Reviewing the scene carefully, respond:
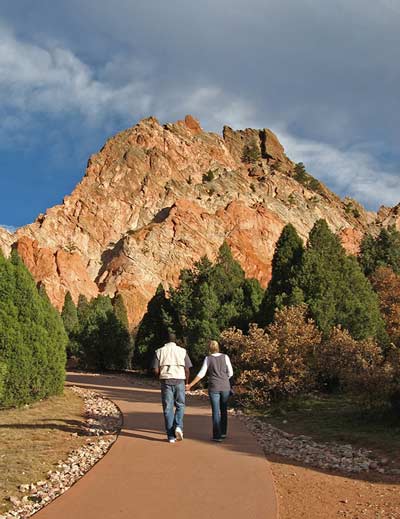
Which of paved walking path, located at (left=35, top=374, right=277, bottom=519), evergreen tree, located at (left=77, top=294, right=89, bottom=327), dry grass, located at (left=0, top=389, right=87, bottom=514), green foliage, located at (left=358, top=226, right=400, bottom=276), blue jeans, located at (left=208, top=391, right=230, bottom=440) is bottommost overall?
dry grass, located at (left=0, top=389, right=87, bottom=514)

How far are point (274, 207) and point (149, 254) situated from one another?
2890cm

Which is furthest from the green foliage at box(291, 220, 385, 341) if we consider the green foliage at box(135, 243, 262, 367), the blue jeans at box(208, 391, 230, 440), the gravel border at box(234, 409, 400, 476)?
the blue jeans at box(208, 391, 230, 440)

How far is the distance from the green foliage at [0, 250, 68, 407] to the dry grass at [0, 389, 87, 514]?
0.54 metres

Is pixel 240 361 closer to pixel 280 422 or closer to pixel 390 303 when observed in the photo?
pixel 280 422

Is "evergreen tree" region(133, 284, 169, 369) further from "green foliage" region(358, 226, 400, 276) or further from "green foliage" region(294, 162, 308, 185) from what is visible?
"green foliage" region(294, 162, 308, 185)

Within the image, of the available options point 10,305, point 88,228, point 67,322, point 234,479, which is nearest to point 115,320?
point 67,322

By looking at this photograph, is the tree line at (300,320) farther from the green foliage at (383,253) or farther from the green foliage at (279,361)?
the green foliage at (383,253)

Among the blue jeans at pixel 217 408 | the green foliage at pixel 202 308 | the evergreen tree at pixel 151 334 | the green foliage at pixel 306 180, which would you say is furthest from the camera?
the green foliage at pixel 306 180

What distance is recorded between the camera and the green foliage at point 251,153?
368 ft

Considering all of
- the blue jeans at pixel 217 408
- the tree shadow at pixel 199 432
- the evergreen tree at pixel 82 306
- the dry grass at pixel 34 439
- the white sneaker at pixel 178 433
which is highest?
the evergreen tree at pixel 82 306

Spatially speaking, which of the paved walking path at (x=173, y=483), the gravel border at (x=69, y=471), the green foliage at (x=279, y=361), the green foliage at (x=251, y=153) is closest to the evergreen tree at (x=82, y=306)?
the green foliage at (x=279, y=361)

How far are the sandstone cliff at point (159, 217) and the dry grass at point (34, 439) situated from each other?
52121mm

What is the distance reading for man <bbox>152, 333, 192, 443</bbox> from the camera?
27.2ft

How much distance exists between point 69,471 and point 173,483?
1883 mm
